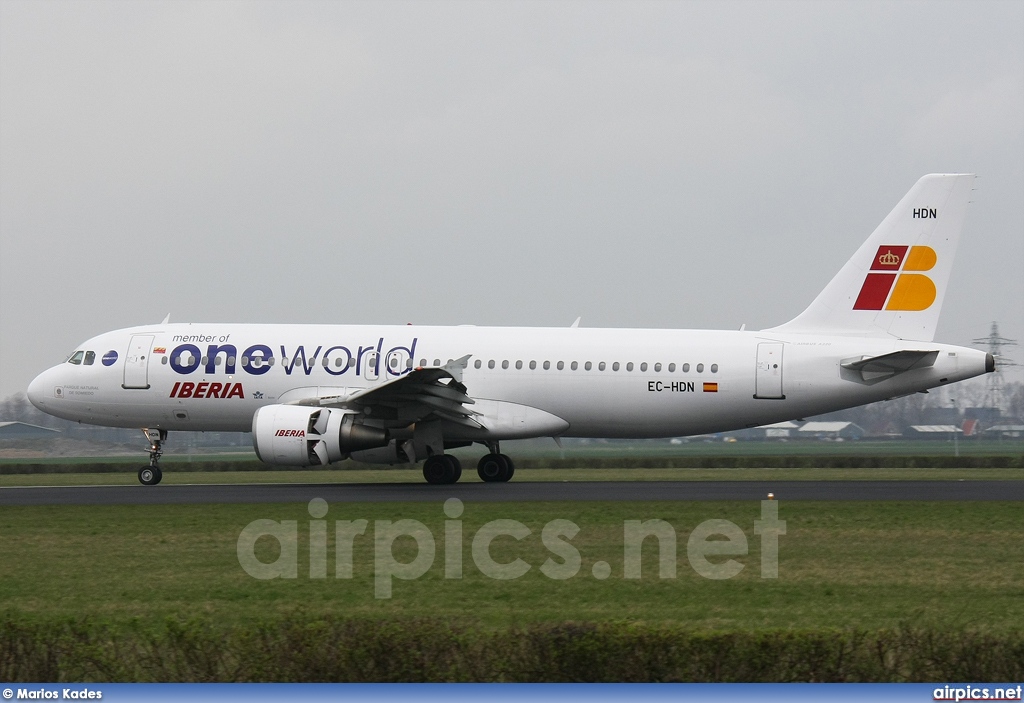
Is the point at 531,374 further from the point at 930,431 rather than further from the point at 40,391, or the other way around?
the point at 930,431

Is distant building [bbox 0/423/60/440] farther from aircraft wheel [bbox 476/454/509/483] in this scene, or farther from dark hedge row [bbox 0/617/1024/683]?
dark hedge row [bbox 0/617/1024/683]

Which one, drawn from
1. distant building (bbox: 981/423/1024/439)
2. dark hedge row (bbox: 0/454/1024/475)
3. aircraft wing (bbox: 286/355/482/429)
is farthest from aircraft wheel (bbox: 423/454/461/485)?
distant building (bbox: 981/423/1024/439)

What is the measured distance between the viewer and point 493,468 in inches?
1284

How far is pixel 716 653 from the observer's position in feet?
27.1

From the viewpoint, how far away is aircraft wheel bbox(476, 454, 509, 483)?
32.5m

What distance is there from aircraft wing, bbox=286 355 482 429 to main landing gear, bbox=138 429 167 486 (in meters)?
5.21

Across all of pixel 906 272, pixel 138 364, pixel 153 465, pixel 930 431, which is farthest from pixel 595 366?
pixel 930 431

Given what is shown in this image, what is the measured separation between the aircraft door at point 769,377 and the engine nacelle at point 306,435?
385 inches

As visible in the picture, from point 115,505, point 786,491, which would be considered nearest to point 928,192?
point 786,491

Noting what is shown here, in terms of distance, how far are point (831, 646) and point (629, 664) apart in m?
1.37

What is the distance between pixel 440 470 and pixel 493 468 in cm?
221

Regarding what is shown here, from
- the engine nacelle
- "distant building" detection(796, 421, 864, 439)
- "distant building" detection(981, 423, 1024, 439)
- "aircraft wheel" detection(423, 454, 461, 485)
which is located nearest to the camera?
the engine nacelle

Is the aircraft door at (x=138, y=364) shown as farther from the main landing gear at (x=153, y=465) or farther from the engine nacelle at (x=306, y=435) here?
the engine nacelle at (x=306, y=435)

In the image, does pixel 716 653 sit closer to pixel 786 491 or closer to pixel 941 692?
pixel 941 692
